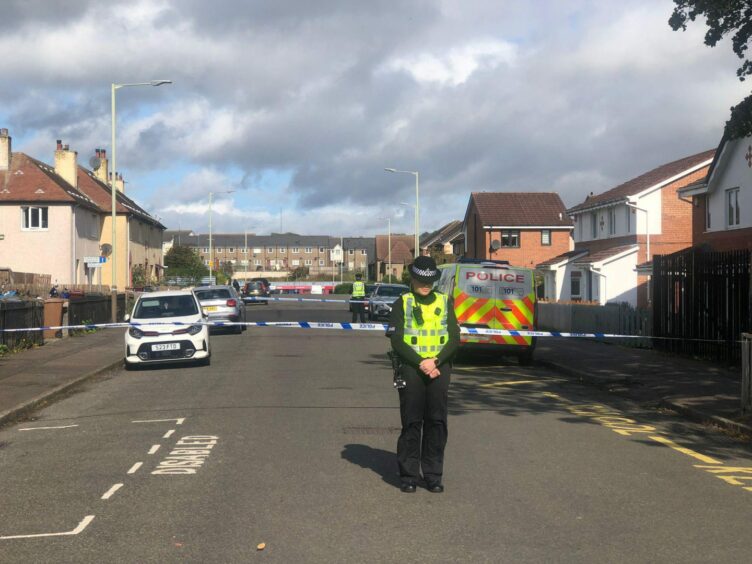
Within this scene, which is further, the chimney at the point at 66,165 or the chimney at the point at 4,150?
the chimney at the point at 66,165

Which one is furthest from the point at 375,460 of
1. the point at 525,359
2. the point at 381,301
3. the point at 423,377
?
the point at 381,301

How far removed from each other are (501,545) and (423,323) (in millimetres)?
2070

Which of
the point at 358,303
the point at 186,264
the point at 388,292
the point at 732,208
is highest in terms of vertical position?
the point at 732,208

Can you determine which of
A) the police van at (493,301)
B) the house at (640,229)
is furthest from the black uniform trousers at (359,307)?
the police van at (493,301)

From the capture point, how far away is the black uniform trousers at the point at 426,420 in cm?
745

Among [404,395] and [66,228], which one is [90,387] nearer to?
[404,395]

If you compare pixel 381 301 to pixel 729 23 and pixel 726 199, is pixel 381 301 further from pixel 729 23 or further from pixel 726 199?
pixel 729 23

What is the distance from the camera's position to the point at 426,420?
296 inches

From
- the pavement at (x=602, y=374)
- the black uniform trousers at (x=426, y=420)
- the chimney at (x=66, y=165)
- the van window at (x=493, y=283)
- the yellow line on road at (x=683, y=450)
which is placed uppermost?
the chimney at (x=66, y=165)

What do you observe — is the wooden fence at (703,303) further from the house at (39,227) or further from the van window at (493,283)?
the house at (39,227)

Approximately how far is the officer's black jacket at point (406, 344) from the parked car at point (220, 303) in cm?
2173

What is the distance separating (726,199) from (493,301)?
12753mm

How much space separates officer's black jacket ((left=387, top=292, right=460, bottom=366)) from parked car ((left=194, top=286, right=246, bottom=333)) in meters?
21.7

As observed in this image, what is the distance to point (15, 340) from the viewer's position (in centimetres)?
2145
